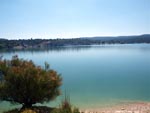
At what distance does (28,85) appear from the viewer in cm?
1975

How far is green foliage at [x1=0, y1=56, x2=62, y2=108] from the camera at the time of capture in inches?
773

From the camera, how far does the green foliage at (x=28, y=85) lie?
1962cm

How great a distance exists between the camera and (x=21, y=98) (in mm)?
20062

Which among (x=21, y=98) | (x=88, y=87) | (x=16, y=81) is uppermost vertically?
(x=16, y=81)

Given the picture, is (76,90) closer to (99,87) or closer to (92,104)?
(99,87)

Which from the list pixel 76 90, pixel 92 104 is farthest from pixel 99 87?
pixel 92 104

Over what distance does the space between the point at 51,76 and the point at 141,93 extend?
16.6m

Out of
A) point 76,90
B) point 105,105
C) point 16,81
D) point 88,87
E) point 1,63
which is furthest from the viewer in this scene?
point 88,87

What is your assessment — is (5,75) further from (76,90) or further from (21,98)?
(76,90)

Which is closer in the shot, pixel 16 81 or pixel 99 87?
pixel 16 81

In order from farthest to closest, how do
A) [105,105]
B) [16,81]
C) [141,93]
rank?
1. [141,93]
2. [105,105]
3. [16,81]

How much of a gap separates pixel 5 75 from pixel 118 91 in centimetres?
1761

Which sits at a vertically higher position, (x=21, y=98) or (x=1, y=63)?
(x=1, y=63)

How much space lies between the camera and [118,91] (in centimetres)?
3422
